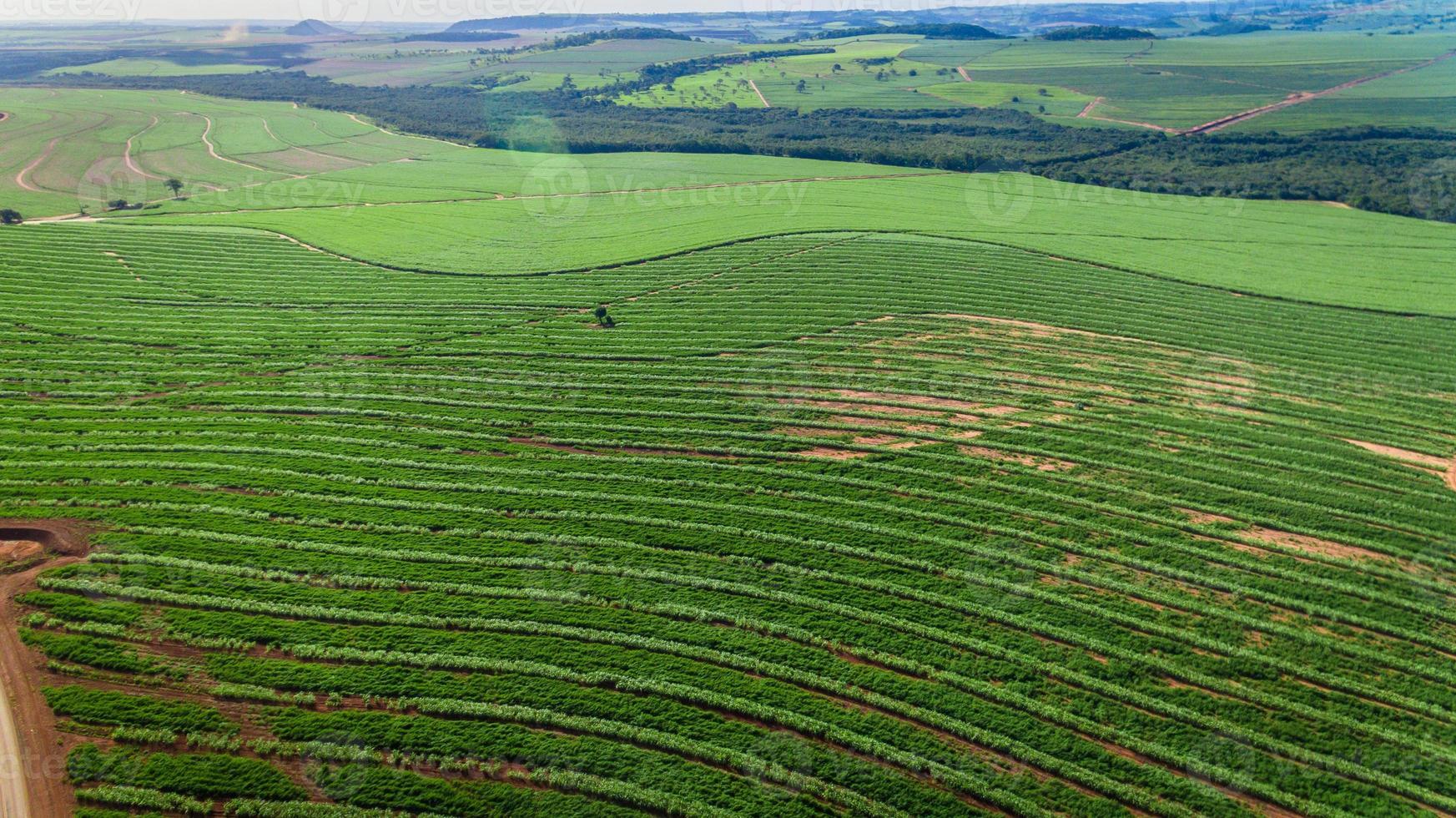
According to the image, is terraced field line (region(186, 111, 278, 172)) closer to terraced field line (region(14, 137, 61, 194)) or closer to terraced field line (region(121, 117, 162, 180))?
terraced field line (region(121, 117, 162, 180))

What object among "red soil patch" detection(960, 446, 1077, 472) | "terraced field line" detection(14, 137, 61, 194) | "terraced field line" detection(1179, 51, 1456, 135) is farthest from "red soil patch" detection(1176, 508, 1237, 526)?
"terraced field line" detection(14, 137, 61, 194)

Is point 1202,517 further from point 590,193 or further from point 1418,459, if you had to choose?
point 590,193

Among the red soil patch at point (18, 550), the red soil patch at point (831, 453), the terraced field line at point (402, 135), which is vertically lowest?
the red soil patch at point (831, 453)

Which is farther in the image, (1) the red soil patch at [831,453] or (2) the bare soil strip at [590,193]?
(2) the bare soil strip at [590,193]

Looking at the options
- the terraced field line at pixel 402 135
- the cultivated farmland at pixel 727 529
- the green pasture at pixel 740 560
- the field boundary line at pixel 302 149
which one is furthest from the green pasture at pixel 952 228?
the terraced field line at pixel 402 135

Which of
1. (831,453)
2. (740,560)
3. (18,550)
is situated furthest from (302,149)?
(740,560)

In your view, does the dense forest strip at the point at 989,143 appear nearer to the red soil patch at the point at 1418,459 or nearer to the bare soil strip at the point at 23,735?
the red soil patch at the point at 1418,459

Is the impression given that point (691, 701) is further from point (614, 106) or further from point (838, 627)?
point (614, 106)
